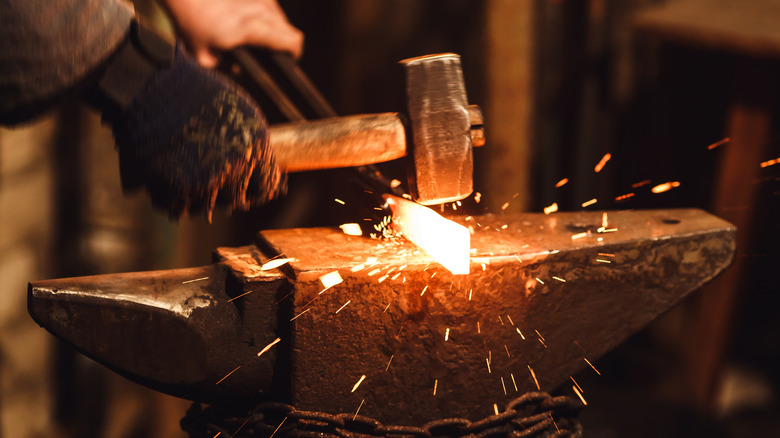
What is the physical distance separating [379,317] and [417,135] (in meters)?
0.37

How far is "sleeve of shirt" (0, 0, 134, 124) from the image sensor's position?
94 cm

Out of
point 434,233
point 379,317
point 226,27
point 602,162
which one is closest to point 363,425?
point 379,317

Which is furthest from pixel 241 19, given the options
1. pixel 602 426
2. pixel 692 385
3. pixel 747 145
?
pixel 692 385

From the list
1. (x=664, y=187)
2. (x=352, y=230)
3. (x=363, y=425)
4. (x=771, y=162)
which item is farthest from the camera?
(x=664, y=187)

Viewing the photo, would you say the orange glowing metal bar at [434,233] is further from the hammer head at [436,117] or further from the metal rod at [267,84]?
the metal rod at [267,84]

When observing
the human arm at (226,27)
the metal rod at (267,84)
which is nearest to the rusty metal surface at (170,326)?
the metal rod at (267,84)

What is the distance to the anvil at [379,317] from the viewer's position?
1.04 metres

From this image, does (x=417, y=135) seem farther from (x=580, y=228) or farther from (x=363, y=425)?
(x=363, y=425)

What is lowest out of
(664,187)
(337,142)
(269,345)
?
(664,187)

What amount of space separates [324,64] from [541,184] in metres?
1.28

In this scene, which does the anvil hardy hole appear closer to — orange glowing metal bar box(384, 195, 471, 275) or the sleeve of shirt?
orange glowing metal bar box(384, 195, 471, 275)

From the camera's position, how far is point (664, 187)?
3.45m

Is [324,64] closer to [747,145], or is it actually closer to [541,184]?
[541,184]

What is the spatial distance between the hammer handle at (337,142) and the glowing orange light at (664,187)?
259 cm
